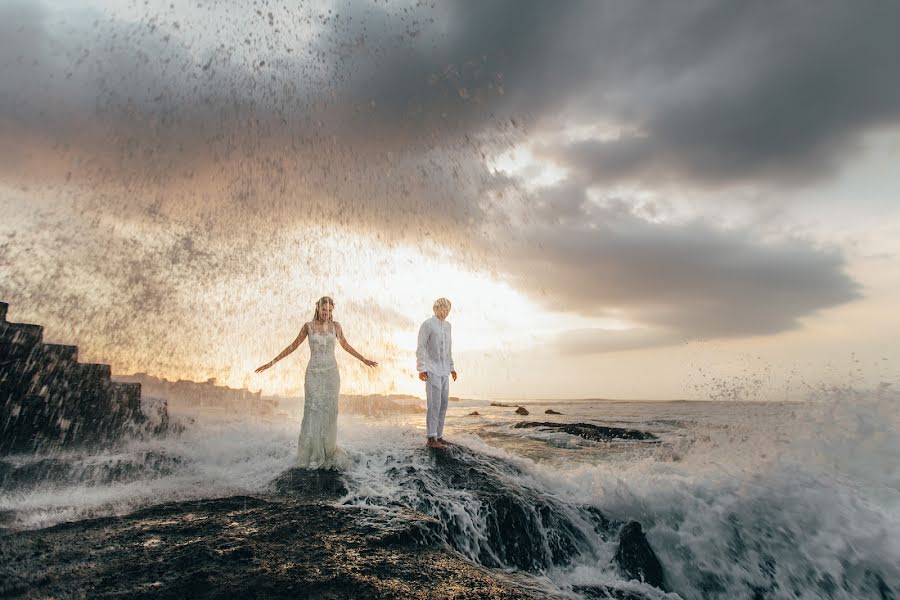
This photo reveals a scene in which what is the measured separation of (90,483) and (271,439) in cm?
383

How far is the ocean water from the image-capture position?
18.4ft

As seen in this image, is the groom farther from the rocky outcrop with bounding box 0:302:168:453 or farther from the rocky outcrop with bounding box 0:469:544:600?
the rocky outcrop with bounding box 0:302:168:453

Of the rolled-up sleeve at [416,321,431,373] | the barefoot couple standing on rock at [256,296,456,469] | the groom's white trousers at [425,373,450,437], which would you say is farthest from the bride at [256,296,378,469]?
the groom's white trousers at [425,373,450,437]

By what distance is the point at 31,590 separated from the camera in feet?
9.56

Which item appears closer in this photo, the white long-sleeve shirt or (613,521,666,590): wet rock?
(613,521,666,590): wet rock

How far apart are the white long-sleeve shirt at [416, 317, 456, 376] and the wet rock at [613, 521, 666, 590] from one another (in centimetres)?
437

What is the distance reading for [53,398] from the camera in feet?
38.7

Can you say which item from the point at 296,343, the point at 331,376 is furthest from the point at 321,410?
the point at 296,343

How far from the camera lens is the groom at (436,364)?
890 cm

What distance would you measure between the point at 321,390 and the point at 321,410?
0.37 m

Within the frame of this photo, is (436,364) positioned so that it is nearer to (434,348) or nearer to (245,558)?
(434,348)

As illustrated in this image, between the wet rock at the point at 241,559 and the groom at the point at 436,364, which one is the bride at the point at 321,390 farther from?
the wet rock at the point at 241,559

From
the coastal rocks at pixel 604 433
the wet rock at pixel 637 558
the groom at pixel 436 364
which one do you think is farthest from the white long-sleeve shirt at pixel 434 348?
the coastal rocks at pixel 604 433

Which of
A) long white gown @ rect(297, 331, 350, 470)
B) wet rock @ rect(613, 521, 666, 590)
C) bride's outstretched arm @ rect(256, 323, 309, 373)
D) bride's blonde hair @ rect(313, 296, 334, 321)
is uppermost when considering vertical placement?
bride's blonde hair @ rect(313, 296, 334, 321)
